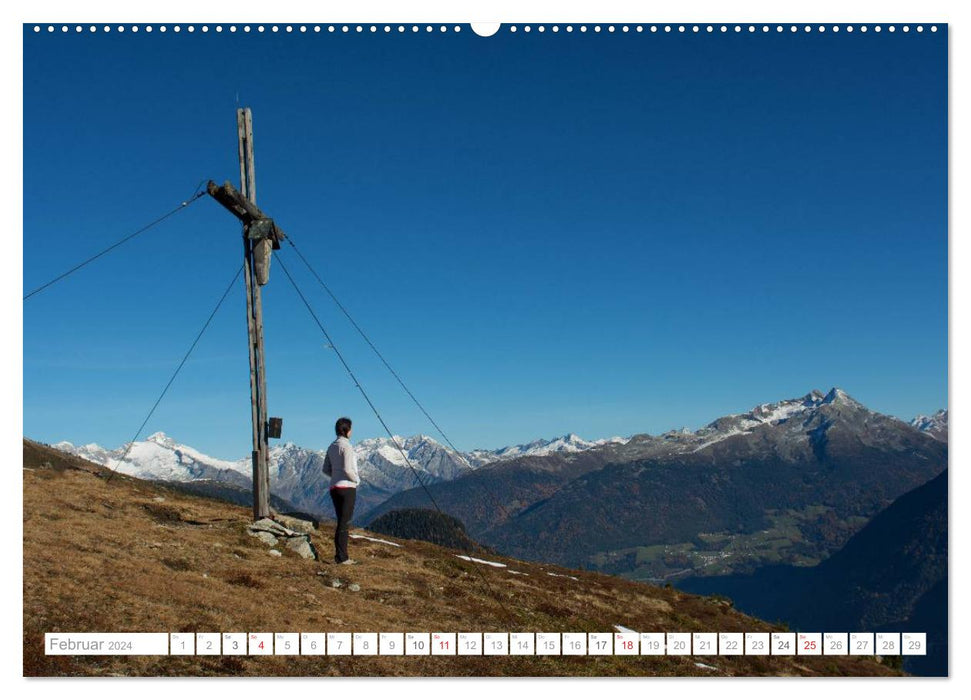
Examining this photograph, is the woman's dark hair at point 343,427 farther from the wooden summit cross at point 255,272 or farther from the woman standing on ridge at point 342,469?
the wooden summit cross at point 255,272

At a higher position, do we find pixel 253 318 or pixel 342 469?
pixel 253 318

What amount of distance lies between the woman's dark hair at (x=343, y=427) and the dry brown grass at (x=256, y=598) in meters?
3.79

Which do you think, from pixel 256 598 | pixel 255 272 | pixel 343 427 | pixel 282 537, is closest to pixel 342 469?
→ pixel 343 427

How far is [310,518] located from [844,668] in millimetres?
17703

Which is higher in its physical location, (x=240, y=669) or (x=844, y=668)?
(x=240, y=669)

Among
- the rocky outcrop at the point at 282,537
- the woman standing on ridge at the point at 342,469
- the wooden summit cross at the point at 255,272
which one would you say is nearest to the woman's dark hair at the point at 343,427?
the woman standing on ridge at the point at 342,469

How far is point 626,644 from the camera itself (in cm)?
1057

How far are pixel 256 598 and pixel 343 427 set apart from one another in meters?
4.58

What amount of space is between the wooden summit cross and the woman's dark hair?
342cm

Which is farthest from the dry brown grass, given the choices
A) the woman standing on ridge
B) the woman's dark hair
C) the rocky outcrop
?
the woman's dark hair

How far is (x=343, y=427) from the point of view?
1803 cm

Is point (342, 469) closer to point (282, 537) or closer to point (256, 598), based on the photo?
point (256, 598)
